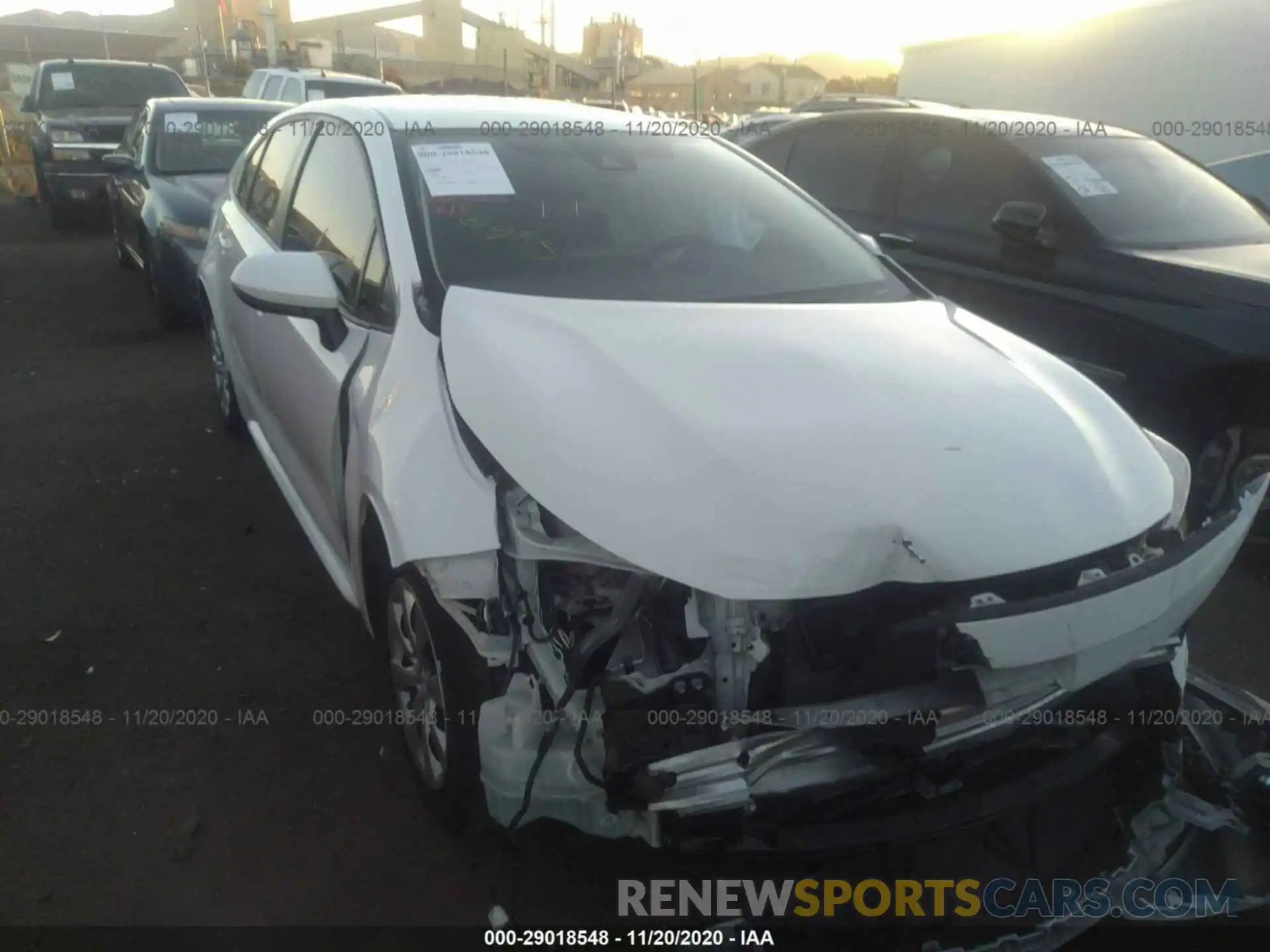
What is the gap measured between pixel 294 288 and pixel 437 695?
A: 117 cm

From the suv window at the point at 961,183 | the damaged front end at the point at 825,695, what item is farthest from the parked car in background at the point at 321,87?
the damaged front end at the point at 825,695

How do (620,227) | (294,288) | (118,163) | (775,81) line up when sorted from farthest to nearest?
(775,81), (118,163), (620,227), (294,288)

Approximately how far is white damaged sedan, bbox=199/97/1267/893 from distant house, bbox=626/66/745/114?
96.4 ft

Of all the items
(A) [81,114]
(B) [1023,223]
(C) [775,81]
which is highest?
(C) [775,81]

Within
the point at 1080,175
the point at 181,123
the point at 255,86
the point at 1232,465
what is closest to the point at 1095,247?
the point at 1080,175

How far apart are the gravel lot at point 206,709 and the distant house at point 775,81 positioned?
144ft

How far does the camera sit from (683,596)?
6.57 feet

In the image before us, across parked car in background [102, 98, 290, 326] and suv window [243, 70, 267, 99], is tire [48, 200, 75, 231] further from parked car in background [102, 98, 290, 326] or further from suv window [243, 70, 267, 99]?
parked car in background [102, 98, 290, 326]

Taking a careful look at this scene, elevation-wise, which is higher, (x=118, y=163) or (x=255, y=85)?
(x=255, y=85)

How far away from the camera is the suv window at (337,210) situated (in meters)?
2.82

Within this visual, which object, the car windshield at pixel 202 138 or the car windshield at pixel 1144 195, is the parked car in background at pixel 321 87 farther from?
the car windshield at pixel 1144 195

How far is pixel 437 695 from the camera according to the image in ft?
7.73

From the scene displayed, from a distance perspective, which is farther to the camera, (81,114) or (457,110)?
(81,114)

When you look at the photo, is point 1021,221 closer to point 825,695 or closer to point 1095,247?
point 1095,247
